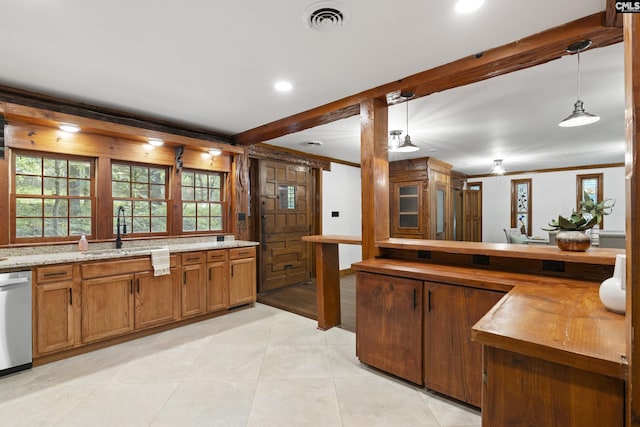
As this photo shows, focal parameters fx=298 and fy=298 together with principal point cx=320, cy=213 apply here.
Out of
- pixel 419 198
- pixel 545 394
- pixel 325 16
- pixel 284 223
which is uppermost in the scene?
pixel 325 16

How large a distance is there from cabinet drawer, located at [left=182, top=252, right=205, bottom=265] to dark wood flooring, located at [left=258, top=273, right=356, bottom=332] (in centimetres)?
127

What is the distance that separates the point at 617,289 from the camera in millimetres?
1213

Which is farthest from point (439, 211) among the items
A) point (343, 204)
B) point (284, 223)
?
point (284, 223)

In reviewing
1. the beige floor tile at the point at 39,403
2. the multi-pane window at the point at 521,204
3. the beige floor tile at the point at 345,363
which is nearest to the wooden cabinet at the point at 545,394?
the beige floor tile at the point at 345,363

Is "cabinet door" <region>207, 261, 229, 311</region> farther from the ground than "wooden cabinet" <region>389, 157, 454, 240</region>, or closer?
closer

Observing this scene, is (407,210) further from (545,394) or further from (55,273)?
(55,273)

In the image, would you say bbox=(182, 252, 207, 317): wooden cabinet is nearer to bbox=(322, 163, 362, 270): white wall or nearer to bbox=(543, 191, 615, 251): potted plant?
bbox=(322, 163, 362, 270): white wall

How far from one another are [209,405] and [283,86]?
2.59m

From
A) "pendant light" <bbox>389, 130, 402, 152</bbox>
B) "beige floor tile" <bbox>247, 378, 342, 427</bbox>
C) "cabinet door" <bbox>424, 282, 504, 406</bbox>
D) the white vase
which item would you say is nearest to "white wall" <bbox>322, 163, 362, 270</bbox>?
"pendant light" <bbox>389, 130, 402, 152</bbox>

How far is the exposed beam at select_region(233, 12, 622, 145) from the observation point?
1798mm

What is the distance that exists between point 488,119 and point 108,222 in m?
4.65

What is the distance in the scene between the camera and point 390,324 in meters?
2.24

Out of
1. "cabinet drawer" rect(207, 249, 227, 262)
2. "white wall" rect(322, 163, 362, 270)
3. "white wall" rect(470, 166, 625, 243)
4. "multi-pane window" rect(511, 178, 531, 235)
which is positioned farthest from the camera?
"multi-pane window" rect(511, 178, 531, 235)

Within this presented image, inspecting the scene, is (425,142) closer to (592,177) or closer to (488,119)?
(488,119)
